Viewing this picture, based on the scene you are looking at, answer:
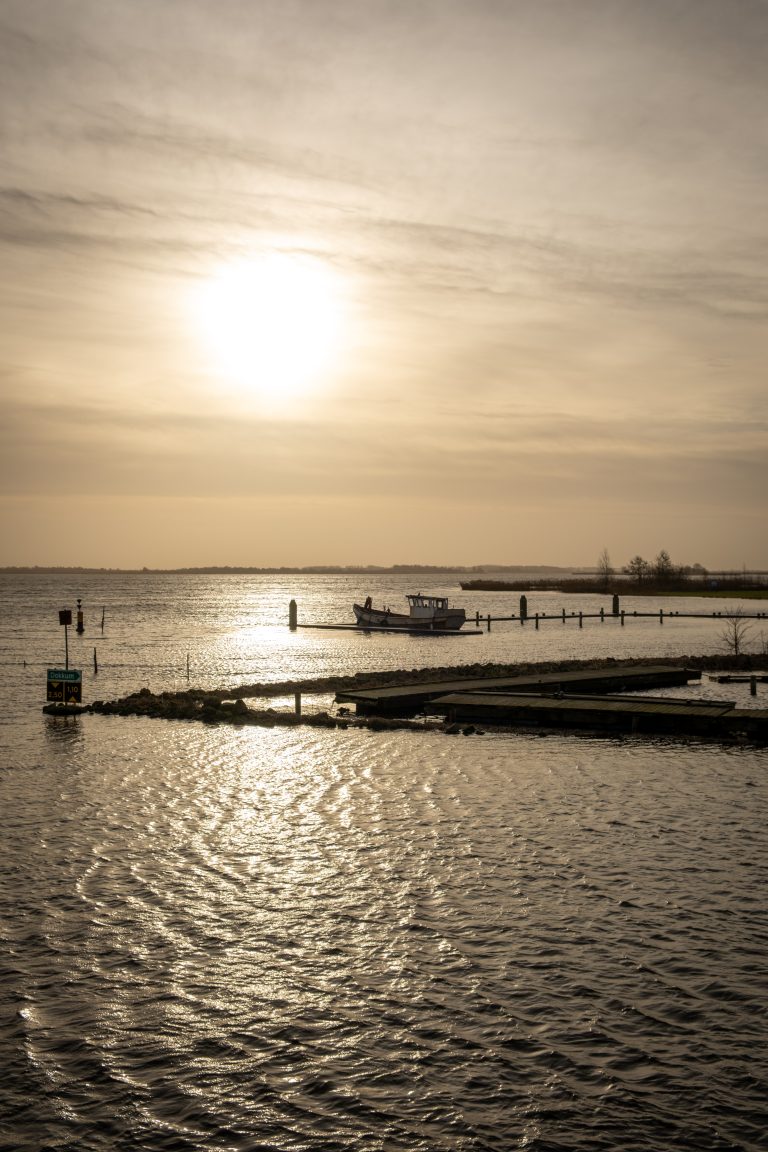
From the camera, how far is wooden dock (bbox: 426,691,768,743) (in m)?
31.6

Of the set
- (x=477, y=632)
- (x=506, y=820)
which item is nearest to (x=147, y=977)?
(x=506, y=820)

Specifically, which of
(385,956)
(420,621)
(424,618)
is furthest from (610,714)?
(420,621)

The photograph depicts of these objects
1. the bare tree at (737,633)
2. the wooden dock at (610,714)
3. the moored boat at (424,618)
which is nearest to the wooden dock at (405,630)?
the moored boat at (424,618)

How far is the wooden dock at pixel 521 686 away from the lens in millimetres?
37688

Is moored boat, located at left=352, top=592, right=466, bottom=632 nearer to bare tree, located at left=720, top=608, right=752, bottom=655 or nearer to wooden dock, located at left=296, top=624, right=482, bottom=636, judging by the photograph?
wooden dock, located at left=296, top=624, right=482, bottom=636

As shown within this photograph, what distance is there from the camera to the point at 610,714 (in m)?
33.3

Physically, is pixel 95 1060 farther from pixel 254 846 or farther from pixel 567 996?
pixel 254 846

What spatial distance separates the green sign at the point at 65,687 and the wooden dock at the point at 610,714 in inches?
522

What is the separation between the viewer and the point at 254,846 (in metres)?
18.2

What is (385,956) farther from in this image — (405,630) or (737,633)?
(405,630)

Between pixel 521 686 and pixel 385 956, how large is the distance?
92.7ft

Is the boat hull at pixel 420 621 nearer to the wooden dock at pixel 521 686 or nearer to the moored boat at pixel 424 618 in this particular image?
the moored boat at pixel 424 618

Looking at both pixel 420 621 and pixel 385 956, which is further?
pixel 420 621

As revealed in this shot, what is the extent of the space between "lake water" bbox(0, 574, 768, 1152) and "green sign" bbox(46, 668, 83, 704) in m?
10.9
